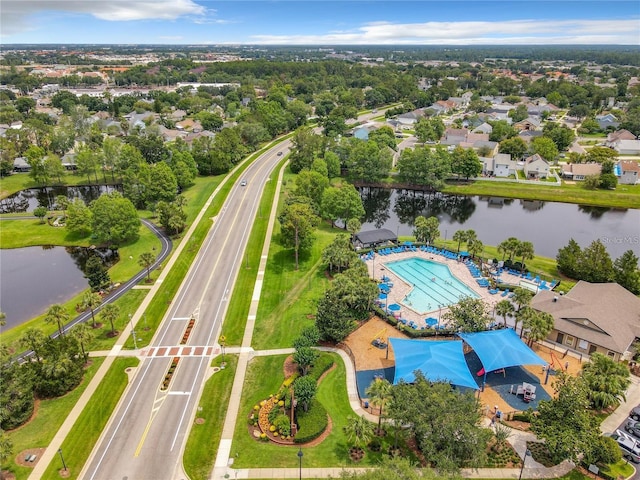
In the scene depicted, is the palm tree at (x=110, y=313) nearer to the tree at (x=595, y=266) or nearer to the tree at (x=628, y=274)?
the tree at (x=595, y=266)

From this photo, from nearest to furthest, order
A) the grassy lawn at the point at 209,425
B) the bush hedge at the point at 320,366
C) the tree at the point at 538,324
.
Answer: the grassy lawn at the point at 209,425 < the bush hedge at the point at 320,366 < the tree at the point at 538,324

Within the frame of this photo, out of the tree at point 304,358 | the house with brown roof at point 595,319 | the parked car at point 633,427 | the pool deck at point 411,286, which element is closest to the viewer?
the parked car at point 633,427

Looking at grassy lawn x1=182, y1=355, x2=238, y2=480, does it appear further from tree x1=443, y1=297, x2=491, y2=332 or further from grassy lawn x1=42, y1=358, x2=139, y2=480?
tree x1=443, y1=297, x2=491, y2=332

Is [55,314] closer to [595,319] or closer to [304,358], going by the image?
[304,358]

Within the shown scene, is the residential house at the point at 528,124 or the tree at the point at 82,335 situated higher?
the residential house at the point at 528,124

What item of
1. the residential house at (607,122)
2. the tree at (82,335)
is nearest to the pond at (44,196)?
the tree at (82,335)

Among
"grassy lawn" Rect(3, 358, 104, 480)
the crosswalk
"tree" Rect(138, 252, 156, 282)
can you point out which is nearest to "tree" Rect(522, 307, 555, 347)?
the crosswalk

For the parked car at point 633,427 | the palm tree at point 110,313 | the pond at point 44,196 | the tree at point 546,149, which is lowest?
the parked car at point 633,427
